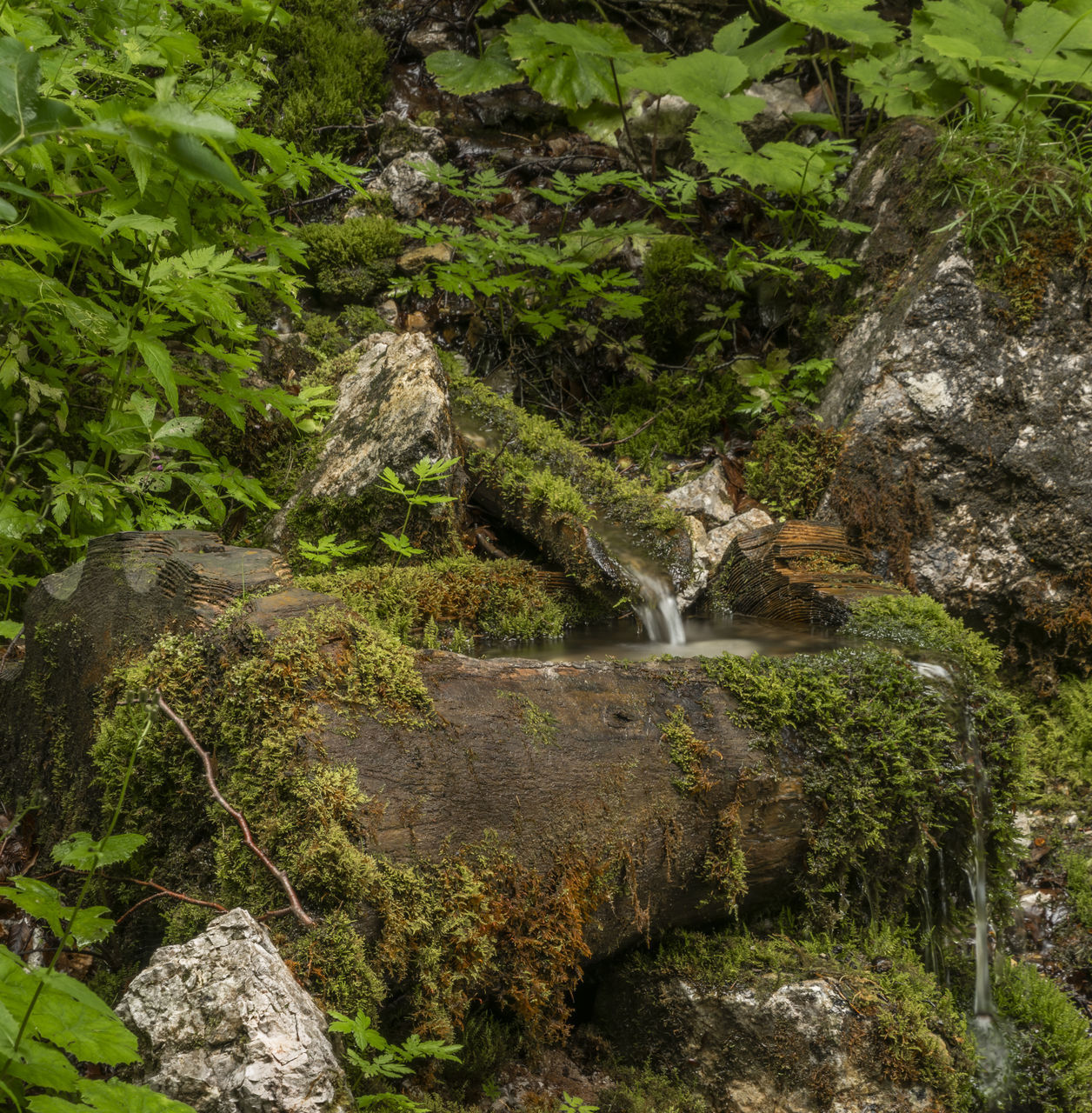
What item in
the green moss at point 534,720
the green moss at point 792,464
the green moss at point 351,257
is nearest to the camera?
the green moss at point 534,720

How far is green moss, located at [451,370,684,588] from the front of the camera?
195 inches

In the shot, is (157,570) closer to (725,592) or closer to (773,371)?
(725,592)

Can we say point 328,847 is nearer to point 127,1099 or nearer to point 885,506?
point 127,1099

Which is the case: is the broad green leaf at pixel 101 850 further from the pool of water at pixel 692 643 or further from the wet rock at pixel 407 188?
the wet rock at pixel 407 188

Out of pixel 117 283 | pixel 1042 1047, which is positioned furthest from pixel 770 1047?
pixel 117 283

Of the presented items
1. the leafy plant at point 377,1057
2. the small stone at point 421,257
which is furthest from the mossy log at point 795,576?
the small stone at point 421,257

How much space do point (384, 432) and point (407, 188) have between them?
356 centimetres

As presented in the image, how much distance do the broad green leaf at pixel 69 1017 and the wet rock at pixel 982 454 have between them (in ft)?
15.7

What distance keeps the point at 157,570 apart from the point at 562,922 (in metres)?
1.81

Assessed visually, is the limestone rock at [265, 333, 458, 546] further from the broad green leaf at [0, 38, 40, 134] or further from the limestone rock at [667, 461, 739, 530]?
the broad green leaf at [0, 38, 40, 134]

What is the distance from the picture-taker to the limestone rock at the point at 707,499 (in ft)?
18.7

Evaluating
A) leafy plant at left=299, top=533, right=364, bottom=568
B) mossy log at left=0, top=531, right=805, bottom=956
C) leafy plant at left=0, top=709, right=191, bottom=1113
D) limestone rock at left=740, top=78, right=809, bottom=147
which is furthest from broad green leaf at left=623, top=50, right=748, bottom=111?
leafy plant at left=0, top=709, right=191, bottom=1113

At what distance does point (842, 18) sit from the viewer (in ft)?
19.8

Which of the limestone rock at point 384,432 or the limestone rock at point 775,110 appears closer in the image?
the limestone rock at point 384,432
